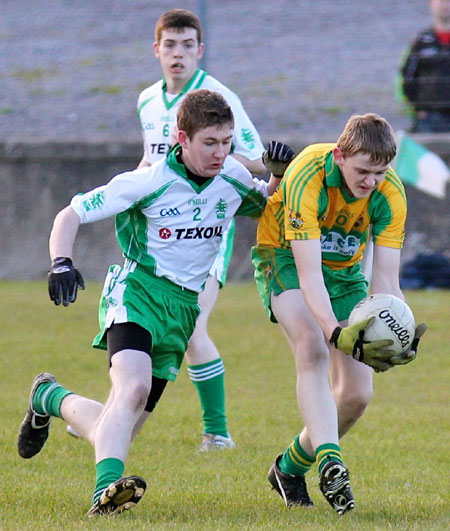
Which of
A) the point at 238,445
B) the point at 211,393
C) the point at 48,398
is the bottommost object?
the point at 238,445

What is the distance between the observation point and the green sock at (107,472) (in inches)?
175

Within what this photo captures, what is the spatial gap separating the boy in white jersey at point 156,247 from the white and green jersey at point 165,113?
1585 millimetres

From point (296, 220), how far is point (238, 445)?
2173mm

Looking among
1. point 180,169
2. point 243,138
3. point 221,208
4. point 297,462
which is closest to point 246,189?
point 221,208

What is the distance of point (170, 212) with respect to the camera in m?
4.96

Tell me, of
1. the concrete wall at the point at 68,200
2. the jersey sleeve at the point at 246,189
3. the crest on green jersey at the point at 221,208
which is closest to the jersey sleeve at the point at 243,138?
the jersey sleeve at the point at 246,189

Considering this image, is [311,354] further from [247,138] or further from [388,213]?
[247,138]

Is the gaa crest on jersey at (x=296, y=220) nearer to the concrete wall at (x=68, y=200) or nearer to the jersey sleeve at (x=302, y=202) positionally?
the jersey sleeve at (x=302, y=202)

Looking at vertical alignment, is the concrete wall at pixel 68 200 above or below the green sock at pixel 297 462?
below

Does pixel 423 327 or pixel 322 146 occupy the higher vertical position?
pixel 322 146

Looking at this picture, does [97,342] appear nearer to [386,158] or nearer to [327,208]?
[327,208]

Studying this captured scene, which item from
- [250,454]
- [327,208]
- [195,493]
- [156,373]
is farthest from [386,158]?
[250,454]

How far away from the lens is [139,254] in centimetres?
500

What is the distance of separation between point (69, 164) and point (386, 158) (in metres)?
9.39
